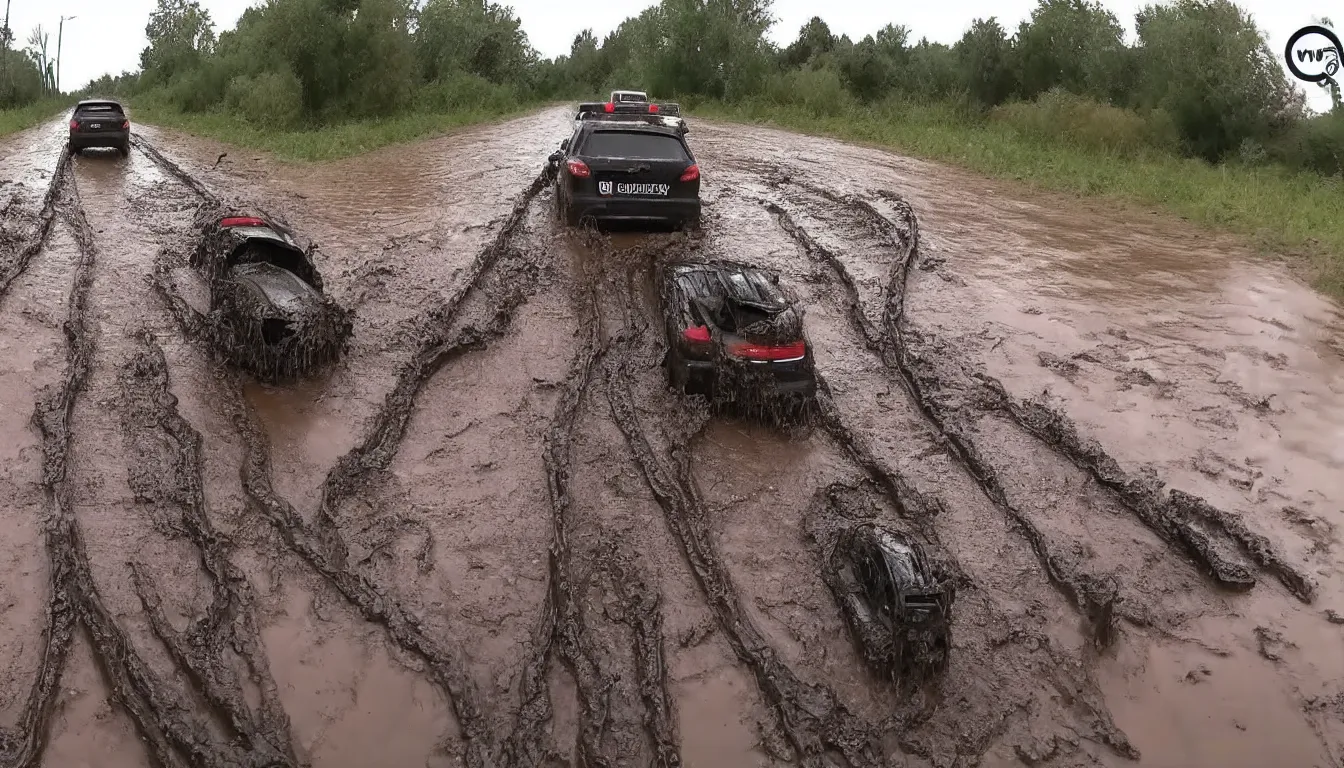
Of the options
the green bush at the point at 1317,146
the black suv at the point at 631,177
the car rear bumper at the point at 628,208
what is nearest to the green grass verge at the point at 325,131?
the black suv at the point at 631,177

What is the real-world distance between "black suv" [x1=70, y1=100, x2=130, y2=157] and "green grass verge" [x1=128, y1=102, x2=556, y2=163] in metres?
2.51

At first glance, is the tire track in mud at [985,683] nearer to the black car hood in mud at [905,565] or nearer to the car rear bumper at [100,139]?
the black car hood in mud at [905,565]

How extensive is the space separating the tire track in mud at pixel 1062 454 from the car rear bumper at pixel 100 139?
14.8m

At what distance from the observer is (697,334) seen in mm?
8117

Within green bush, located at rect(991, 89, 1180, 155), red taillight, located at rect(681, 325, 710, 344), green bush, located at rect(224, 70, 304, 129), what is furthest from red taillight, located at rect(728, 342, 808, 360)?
green bush, located at rect(224, 70, 304, 129)

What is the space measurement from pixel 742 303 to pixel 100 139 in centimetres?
1619

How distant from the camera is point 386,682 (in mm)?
5324

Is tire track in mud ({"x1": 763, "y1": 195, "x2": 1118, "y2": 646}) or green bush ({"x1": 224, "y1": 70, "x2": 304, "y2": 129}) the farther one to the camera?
green bush ({"x1": 224, "y1": 70, "x2": 304, "y2": 129})

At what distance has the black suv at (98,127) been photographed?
19125 mm

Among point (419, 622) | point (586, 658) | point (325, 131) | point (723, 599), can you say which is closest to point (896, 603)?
point (723, 599)

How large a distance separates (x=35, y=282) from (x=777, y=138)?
53.9 ft

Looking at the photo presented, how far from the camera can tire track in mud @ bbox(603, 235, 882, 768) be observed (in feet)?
16.5

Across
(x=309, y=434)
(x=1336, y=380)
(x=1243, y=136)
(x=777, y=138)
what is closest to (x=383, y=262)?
(x=309, y=434)

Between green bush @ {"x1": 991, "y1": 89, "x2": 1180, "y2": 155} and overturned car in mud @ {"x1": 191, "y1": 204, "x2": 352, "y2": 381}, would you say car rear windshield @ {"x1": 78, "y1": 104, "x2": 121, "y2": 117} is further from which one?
green bush @ {"x1": 991, "y1": 89, "x2": 1180, "y2": 155}
